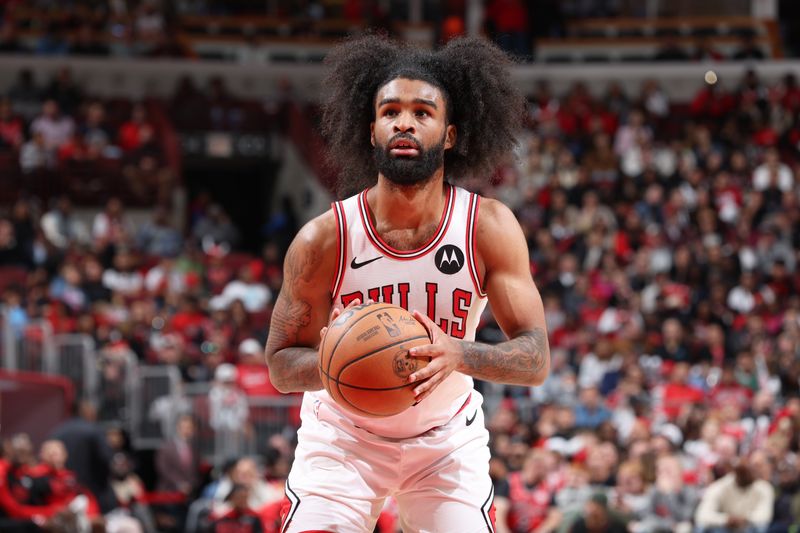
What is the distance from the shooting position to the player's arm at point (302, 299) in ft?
16.2

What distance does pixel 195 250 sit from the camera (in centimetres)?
1728

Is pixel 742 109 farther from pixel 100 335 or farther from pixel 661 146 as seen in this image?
pixel 100 335

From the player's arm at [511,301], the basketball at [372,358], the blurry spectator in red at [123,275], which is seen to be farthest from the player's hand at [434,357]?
the blurry spectator in red at [123,275]

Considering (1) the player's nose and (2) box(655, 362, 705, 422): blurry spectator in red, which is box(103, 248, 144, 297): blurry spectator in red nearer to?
(2) box(655, 362, 705, 422): blurry spectator in red

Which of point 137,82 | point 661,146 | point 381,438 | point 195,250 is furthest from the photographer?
point 137,82

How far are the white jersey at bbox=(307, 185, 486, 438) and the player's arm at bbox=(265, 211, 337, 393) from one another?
5cm

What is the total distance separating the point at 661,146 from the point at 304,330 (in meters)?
15.9

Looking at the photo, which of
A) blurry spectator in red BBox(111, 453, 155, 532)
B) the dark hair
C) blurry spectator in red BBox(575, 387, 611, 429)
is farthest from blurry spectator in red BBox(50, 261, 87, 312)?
the dark hair

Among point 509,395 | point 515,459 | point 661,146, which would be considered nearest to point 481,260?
point 515,459

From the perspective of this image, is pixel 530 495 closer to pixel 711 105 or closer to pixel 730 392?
pixel 730 392

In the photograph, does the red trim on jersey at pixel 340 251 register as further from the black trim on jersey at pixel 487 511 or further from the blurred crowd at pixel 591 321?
the blurred crowd at pixel 591 321

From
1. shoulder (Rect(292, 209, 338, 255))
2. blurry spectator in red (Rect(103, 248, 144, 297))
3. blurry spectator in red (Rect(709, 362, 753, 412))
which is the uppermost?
shoulder (Rect(292, 209, 338, 255))

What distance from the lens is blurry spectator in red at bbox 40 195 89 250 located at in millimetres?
17094

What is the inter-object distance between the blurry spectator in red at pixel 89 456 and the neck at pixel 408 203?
23.8 feet
